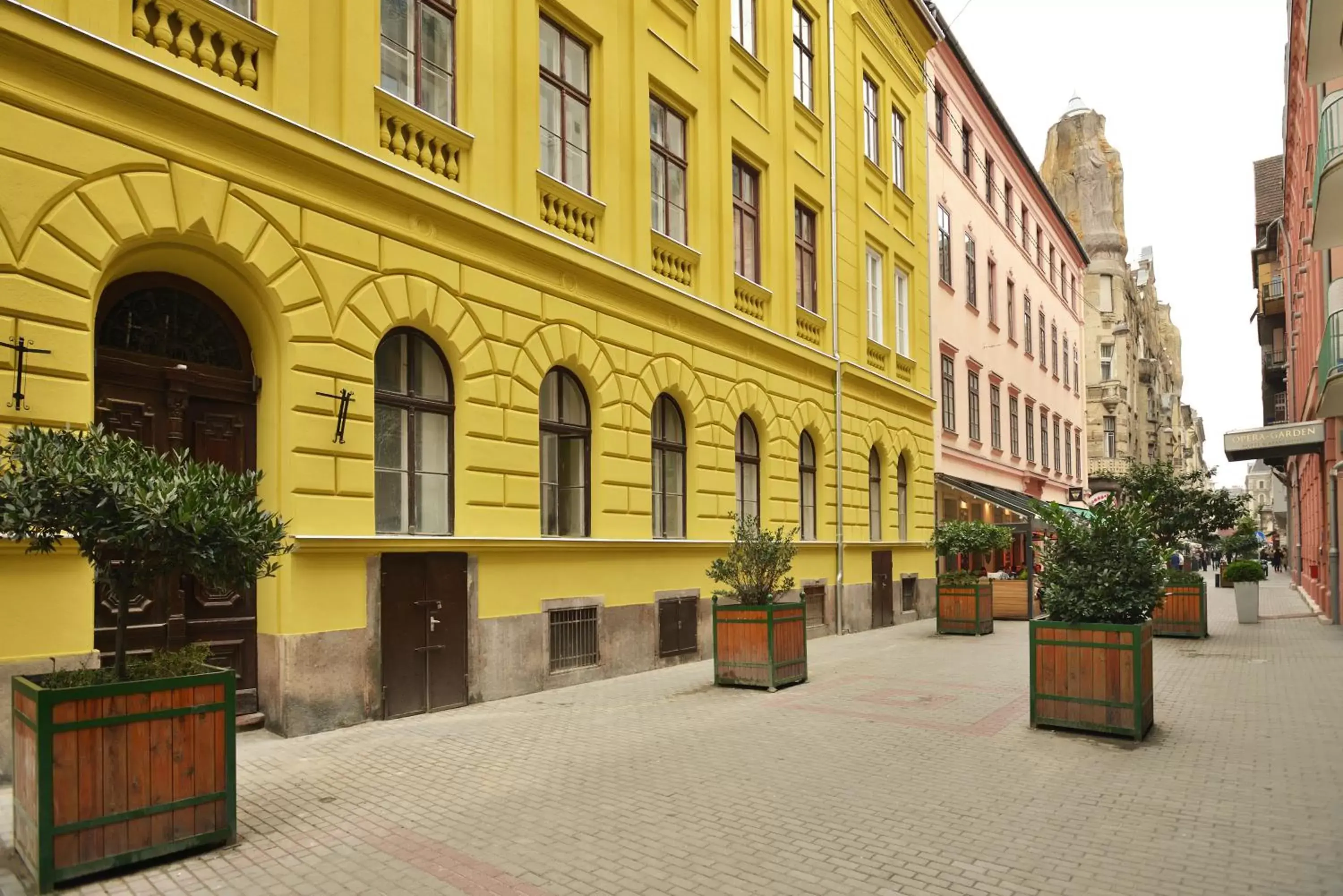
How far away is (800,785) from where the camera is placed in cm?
756

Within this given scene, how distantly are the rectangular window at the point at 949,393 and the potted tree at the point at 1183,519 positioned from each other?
6940 millimetres

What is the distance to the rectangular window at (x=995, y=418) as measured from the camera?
32.3 meters

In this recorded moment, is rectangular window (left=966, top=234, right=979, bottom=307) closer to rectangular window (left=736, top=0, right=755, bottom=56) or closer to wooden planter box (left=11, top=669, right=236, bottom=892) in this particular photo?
rectangular window (left=736, top=0, right=755, bottom=56)

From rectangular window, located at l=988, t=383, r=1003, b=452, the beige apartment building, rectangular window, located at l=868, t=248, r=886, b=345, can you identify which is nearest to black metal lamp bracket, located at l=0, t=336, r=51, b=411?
rectangular window, located at l=868, t=248, r=886, b=345

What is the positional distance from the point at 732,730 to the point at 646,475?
5.44 m

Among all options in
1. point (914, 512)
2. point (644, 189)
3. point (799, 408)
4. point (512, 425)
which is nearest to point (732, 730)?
point (512, 425)

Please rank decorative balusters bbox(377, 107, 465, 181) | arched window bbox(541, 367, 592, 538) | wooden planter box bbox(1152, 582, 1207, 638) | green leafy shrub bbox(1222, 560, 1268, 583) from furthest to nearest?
green leafy shrub bbox(1222, 560, 1268, 583), wooden planter box bbox(1152, 582, 1207, 638), arched window bbox(541, 367, 592, 538), decorative balusters bbox(377, 107, 465, 181)

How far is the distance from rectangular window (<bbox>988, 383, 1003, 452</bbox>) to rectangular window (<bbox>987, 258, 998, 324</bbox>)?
2266 millimetres

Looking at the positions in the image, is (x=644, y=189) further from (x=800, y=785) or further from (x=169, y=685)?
(x=169, y=685)

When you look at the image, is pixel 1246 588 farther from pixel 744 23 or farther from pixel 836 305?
pixel 744 23

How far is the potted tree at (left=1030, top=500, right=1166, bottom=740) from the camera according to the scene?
30.3 feet

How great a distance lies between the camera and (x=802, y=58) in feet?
66.4

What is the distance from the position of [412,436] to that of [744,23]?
37.1 feet

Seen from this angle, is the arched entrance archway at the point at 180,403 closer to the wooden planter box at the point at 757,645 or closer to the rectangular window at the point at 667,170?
the wooden planter box at the point at 757,645
